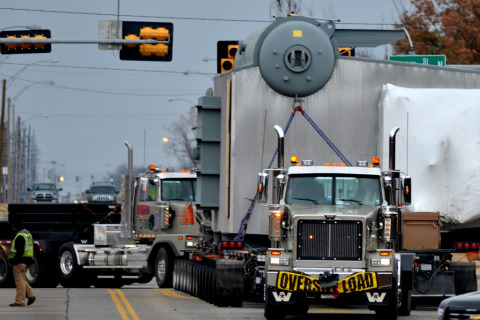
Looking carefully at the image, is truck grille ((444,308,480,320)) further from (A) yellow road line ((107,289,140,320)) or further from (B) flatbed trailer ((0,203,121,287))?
(B) flatbed trailer ((0,203,121,287))

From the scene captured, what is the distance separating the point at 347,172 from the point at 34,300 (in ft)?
25.7

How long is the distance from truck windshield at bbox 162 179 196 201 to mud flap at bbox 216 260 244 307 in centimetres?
803

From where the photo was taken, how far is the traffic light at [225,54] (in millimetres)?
31344

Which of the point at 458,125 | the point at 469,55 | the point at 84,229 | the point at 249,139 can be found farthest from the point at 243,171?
the point at 469,55

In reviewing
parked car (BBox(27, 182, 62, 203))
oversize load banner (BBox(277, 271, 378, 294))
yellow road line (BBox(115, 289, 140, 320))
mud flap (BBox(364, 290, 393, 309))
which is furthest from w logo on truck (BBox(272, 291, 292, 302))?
parked car (BBox(27, 182, 62, 203))

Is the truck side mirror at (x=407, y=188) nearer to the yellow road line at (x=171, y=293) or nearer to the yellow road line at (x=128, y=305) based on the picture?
the yellow road line at (x=128, y=305)

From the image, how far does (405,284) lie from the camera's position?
20.4 meters

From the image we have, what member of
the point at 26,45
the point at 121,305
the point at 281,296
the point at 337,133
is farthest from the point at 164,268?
the point at 281,296

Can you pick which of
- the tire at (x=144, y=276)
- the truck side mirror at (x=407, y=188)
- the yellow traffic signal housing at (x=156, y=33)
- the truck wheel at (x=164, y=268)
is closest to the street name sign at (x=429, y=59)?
the tire at (x=144, y=276)

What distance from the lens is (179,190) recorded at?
3000 centimetres

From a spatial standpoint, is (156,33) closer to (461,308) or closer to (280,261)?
(280,261)

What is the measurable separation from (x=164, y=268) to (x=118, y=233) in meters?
2.71

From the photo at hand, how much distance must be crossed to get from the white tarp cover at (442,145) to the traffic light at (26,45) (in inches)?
377

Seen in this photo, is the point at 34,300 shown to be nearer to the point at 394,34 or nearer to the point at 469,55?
the point at 394,34
